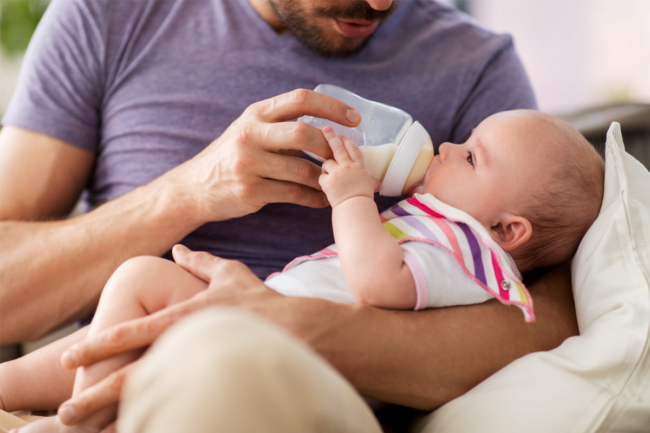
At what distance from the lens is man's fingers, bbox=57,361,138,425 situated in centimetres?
66

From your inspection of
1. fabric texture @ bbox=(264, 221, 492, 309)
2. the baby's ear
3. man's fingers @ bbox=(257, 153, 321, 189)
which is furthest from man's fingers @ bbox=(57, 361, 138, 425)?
the baby's ear

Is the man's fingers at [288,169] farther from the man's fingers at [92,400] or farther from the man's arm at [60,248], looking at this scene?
the man's fingers at [92,400]

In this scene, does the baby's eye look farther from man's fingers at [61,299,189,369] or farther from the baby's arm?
man's fingers at [61,299,189,369]

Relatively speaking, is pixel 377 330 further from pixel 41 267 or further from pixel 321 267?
pixel 41 267

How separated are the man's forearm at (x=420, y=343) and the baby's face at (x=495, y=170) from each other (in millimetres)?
196

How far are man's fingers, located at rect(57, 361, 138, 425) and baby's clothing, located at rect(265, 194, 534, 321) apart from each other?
0.34m

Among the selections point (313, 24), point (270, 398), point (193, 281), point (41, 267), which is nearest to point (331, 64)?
point (313, 24)

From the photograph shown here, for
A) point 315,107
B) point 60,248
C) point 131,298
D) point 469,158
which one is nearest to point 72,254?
point 60,248

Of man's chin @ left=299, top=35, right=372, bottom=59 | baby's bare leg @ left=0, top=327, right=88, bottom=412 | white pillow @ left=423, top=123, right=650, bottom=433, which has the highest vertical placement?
man's chin @ left=299, top=35, right=372, bottom=59

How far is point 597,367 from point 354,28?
3.06 feet

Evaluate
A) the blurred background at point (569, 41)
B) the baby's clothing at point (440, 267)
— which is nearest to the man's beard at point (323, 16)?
A: the baby's clothing at point (440, 267)

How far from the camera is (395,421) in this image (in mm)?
1005

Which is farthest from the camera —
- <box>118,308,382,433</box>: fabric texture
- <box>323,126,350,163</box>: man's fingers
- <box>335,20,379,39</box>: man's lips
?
<box>335,20,379,39</box>: man's lips

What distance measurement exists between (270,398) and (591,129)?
1.41m
